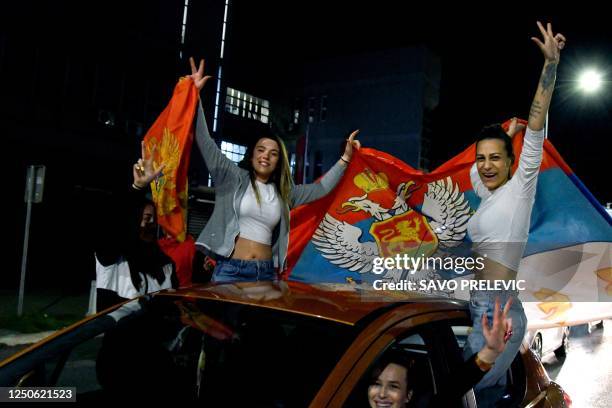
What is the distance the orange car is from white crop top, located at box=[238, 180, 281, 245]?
111cm

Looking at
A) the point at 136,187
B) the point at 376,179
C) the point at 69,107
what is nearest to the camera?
the point at 136,187

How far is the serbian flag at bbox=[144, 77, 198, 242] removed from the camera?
4746 millimetres

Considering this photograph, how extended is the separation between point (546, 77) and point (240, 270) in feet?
7.48

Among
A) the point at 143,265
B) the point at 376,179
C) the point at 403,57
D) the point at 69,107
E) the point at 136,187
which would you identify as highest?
the point at 403,57

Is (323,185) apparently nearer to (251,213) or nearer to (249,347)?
(251,213)

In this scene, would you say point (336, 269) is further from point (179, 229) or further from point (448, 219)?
point (179, 229)

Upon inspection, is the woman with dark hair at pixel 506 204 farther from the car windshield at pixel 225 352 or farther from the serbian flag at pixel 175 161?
the serbian flag at pixel 175 161

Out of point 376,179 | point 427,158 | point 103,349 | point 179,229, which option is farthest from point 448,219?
point 427,158

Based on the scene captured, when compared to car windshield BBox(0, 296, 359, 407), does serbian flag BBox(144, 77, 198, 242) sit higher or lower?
higher

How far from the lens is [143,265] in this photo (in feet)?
13.8

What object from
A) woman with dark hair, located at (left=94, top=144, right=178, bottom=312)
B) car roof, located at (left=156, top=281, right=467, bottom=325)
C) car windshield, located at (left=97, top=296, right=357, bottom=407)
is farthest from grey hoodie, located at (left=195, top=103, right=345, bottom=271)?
car windshield, located at (left=97, top=296, right=357, bottom=407)

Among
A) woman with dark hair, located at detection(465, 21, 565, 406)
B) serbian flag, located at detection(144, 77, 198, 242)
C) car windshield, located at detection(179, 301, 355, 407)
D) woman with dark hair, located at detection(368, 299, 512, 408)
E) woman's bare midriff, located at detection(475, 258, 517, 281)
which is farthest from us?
serbian flag, located at detection(144, 77, 198, 242)

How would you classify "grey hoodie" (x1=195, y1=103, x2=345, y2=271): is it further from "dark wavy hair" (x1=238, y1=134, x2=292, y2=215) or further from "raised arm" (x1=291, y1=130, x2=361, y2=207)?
"raised arm" (x1=291, y1=130, x2=361, y2=207)

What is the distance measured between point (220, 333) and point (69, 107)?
19.1 metres
